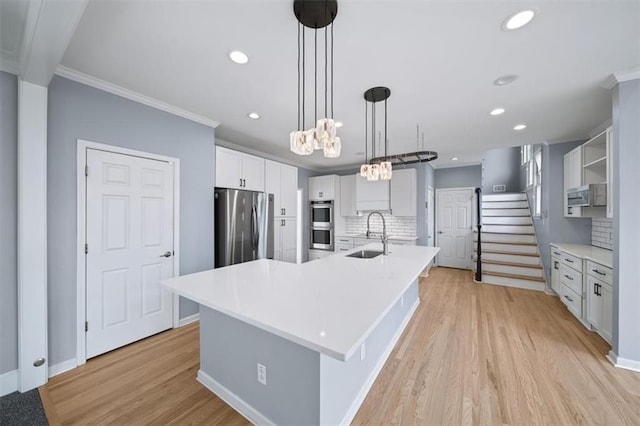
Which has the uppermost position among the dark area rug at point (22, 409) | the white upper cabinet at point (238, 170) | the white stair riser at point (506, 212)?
the white upper cabinet at point (238, 170)

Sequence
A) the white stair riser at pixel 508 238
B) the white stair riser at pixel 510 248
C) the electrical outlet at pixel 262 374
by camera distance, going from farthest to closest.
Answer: the white stair riser at pixel 508 238
the white stair riser at pixel 510 248
the electrical outlet at pixel 262 374

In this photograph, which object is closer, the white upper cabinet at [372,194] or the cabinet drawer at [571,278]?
the cabinet drawer at [571,278]

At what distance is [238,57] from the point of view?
1.87 metres

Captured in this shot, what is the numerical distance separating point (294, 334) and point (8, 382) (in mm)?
2473

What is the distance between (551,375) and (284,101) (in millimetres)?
3509

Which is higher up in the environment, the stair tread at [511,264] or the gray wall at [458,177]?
the gray wall at [458,177]

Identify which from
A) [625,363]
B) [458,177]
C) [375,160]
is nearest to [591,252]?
[625,363]

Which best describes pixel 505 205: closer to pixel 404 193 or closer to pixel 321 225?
pixel 404 193

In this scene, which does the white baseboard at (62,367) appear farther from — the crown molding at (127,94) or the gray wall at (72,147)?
the crown molding at (127,94)

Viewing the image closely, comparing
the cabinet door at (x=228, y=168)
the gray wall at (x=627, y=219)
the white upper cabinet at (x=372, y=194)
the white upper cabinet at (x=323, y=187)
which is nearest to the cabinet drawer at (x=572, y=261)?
the gray wall at (x=627, y=219)

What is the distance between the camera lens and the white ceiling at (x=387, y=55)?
1.44m

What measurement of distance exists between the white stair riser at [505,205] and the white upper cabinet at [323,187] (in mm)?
4465

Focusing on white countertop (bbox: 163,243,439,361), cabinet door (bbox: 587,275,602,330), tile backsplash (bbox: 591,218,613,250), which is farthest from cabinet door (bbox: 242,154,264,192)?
tile backsplash (bbox: 591,218,613,250)

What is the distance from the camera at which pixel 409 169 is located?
17.0 feet
